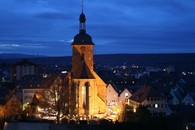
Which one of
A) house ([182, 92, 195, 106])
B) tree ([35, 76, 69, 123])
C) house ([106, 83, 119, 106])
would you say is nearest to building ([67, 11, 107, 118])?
tree ([35, 76, 69, 123])

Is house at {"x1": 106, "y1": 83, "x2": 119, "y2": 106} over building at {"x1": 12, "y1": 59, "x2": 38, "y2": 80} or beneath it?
beneath

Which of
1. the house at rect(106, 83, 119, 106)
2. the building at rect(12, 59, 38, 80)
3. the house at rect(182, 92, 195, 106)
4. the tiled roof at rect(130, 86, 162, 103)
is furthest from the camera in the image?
the building at rect(12, 59, 38, 80)

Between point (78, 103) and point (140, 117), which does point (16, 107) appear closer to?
point (78, 103)

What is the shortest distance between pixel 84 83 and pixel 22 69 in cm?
6762

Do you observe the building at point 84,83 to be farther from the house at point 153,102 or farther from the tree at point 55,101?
the house at point 153,102

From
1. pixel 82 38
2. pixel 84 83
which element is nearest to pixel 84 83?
pixel 84 83

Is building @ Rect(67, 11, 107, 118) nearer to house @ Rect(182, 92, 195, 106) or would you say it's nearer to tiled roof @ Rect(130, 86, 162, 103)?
tiled roof @ Rect(130, 86, 162, 103)

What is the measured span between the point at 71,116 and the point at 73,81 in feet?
16.9

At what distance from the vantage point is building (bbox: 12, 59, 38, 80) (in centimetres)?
11271

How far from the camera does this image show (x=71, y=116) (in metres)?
47.6

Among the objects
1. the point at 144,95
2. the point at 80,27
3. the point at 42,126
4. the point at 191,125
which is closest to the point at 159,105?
the point at 144,95

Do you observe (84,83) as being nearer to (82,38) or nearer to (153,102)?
(82,38)

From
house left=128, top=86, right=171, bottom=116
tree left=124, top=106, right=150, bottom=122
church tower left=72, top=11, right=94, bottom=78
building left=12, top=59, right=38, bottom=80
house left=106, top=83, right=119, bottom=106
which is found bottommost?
tree left=124, top=106, right=150, bottom=122

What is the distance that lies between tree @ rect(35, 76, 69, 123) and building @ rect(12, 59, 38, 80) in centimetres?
6265
